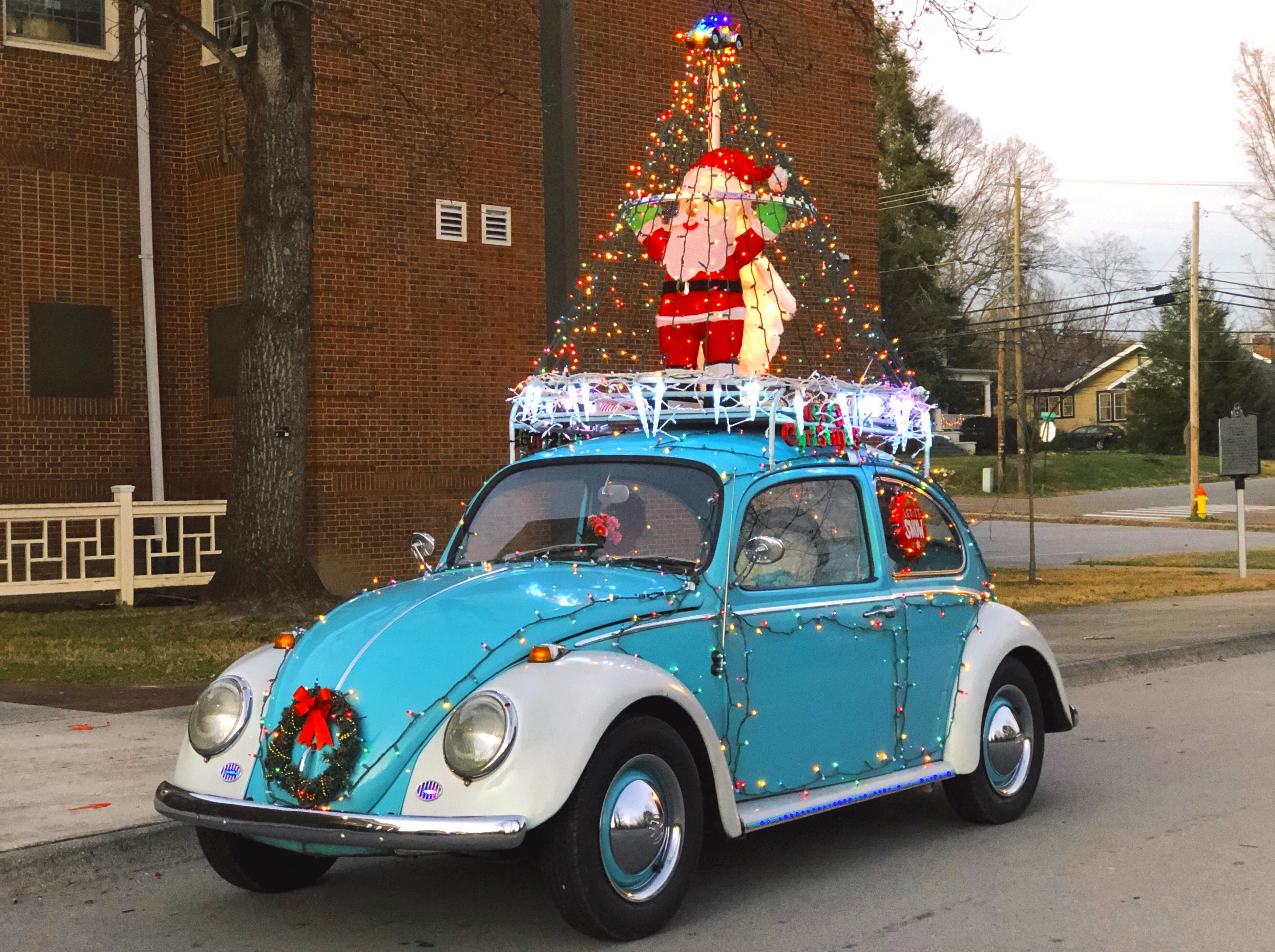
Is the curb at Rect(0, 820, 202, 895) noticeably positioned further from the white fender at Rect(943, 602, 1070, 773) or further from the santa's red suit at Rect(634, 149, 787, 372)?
the santa's red suit at Rect(634, 149, 787, 372)

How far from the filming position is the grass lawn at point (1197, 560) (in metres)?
24.4

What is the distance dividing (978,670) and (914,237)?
4913 centimetres

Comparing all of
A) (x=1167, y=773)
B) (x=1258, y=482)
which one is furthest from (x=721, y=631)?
(x=1258, y=482)

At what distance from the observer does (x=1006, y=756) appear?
24.1 feet

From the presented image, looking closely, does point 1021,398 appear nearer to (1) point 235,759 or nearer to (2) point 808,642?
(2) point 808,642

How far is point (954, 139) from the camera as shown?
2440 inches

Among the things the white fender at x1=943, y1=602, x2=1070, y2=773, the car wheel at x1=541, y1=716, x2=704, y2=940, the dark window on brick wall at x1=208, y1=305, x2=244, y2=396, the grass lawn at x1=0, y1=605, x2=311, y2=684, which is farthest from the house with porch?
the car wheel at x1=541, y1=716, x2=704, y2=940

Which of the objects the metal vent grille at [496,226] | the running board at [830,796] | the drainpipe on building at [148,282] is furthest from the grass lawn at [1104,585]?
the drainpipe on building at [148,282]

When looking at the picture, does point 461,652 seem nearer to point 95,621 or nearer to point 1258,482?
point 95,621

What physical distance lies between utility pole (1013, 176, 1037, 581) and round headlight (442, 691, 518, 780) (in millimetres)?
15847

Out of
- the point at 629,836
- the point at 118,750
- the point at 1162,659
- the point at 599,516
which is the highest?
the point at 599,516

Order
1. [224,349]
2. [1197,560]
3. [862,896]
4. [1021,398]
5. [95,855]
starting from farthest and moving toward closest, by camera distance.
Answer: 1. [1197,560]
2. [1021,398]
3. [224,349]
4. [95,855]
5. [862,896]

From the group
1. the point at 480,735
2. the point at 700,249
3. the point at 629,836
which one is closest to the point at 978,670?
the point at 629,836

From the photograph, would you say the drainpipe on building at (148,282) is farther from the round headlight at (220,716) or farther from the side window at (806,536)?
the round headlight at (220,716)
